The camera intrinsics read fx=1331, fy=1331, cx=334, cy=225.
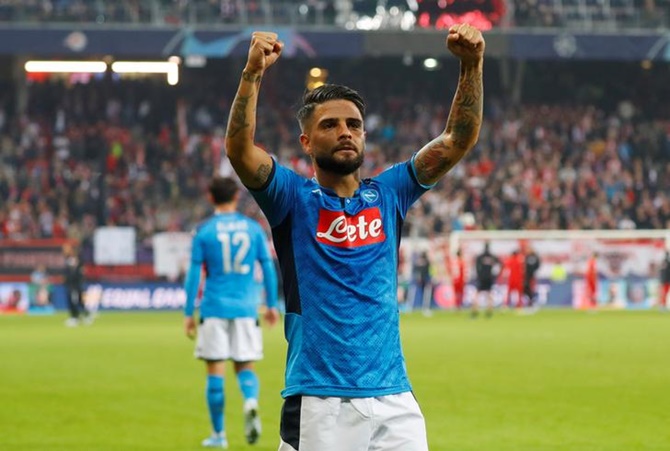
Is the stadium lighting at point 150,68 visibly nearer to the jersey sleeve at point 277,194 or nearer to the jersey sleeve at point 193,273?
the jersey sleeve at point 193,273

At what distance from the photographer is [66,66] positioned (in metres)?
46.2

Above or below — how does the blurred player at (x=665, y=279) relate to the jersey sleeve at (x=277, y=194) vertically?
below

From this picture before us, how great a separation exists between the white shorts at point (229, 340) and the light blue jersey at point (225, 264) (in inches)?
2.8

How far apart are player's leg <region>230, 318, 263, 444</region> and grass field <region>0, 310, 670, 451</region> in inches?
14.0

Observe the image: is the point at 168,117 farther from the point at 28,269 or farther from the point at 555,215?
the point at 555,215

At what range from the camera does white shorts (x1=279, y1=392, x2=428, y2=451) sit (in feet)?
17.0

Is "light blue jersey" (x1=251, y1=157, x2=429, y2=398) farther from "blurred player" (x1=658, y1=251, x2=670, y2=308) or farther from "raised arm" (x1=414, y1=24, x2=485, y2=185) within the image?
"blurred player" (x1=658, y1=251, x2=670, y2=308)

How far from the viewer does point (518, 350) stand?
21.8m

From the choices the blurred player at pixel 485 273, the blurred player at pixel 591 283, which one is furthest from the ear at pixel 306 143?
the blurred player at pixel 591 283

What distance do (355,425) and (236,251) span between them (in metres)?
6.42

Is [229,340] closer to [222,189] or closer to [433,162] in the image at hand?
[222,189]

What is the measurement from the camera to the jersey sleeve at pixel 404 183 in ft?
18.4

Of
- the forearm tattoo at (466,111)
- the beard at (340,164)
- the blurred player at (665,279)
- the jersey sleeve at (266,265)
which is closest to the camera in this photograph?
the beard at (340,164)

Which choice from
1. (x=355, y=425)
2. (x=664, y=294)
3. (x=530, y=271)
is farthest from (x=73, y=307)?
(x=355, y=425)
